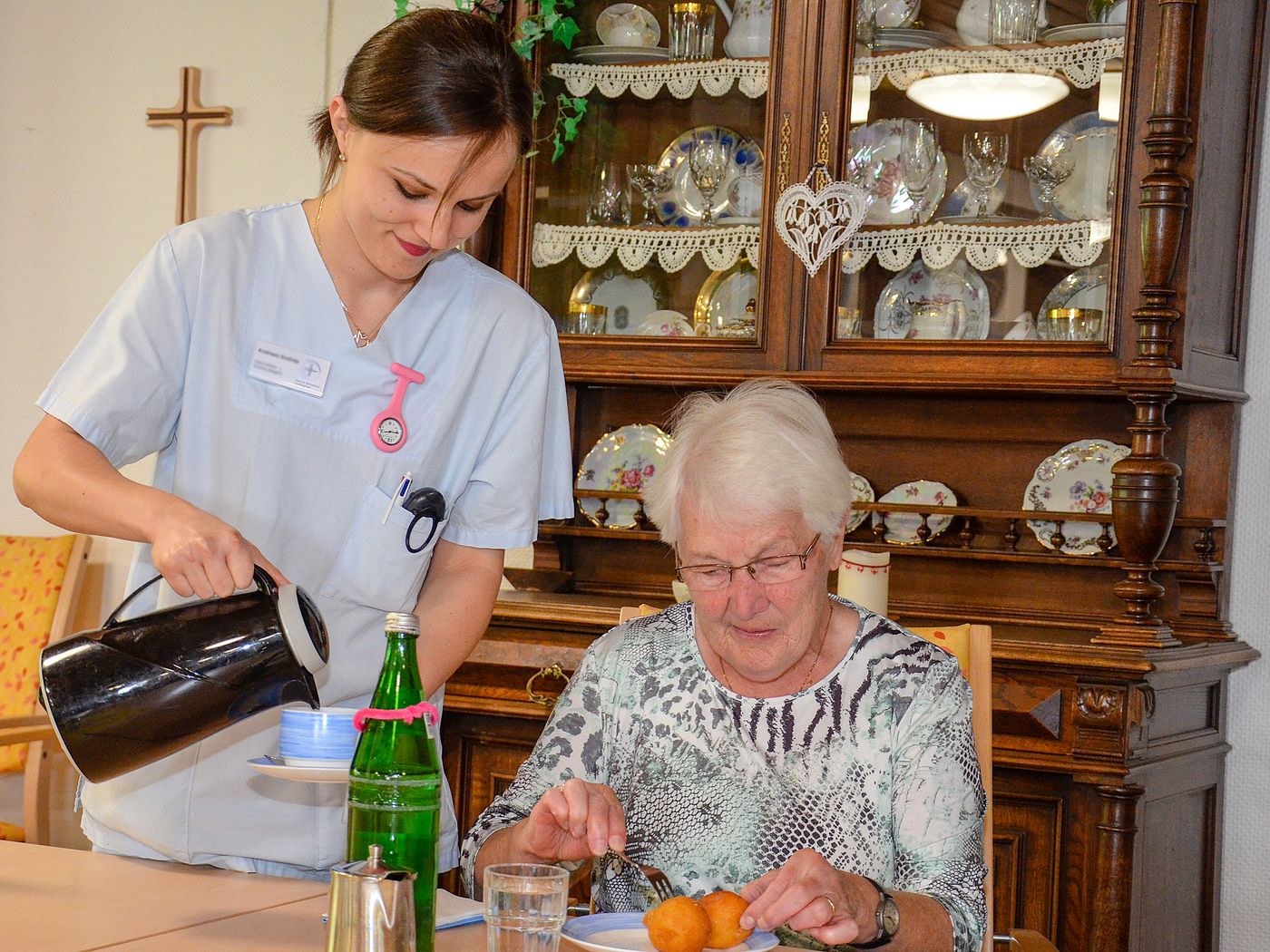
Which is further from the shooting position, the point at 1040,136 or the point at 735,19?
the point at 735,19

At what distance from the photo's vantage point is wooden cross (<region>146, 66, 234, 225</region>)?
12.0ft

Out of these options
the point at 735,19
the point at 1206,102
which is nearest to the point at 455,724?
the point at 735,19

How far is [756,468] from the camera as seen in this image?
5.08 feet

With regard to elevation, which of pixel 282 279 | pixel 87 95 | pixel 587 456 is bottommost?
pixel 587 456

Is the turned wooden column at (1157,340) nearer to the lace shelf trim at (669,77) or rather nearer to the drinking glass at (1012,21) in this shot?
the drinking glass at (1012,21)

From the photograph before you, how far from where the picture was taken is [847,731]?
4.97ft

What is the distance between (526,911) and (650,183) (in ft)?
7.24

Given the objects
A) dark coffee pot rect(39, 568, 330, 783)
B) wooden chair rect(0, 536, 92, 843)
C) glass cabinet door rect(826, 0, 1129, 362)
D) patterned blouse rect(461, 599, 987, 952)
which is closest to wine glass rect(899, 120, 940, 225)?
glass cabinet door rect(826, 0, 1129, 362)

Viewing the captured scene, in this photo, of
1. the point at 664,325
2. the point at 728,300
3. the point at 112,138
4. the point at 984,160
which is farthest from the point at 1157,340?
the point at 112,138

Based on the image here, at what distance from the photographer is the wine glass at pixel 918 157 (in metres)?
2.78

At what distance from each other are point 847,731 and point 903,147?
5.22 feet

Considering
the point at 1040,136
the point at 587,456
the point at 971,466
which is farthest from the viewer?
the point at 587,456

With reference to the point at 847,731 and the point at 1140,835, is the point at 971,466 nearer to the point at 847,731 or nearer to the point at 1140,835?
the point at 1140,835

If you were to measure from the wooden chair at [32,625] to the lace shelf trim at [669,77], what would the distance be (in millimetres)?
1585
